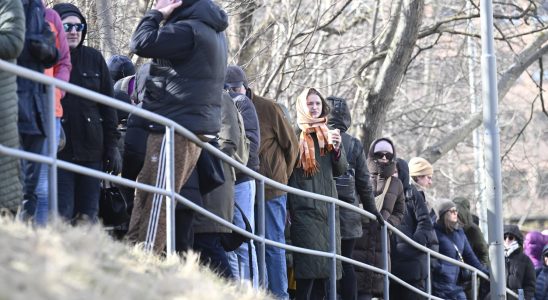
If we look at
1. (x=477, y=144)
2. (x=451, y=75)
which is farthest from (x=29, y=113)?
(x=451, y=75)

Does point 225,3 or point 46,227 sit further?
point 225,3

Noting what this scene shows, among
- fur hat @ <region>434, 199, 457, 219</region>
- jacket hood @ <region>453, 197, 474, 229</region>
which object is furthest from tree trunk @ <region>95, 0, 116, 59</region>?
jacket hood @ <region>453, 197, 474, 229</region>

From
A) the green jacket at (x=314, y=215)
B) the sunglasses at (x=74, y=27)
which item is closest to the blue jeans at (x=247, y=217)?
the green jacket at (x=314, y=215)

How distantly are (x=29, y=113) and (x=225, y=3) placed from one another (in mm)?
10195

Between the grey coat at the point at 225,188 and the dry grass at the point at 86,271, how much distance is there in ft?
5.77

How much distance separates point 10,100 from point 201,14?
5.90ft

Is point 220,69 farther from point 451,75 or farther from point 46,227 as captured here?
point 451,75

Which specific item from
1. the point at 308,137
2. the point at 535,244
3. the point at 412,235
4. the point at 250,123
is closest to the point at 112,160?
the point at 250,123

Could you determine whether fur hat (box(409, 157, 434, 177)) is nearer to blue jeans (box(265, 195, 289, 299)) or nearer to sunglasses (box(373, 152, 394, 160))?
sunglasses (box(373, 152, 394, 160))

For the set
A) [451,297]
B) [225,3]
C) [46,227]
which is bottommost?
[451,297]

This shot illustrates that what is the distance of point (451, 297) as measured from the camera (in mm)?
13578

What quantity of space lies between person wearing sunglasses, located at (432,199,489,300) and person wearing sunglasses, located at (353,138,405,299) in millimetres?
1223

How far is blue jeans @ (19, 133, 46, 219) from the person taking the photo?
287 inches

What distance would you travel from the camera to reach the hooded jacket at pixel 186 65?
332 inches
